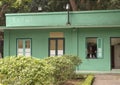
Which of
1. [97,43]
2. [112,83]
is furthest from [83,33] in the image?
[112,83]

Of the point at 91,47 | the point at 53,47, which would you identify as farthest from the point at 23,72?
the point at 53,47

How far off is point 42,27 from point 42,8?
36.6 feet

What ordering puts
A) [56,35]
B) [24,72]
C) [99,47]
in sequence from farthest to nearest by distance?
[56,35], [99,47], [24,72]

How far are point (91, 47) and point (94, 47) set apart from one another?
222 mm

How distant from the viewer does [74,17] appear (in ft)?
81.8

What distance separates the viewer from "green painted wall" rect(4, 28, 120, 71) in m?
24.0

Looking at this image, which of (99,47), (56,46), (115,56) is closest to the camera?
(99,47)

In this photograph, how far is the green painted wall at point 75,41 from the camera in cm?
2400

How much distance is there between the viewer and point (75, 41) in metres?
24.5

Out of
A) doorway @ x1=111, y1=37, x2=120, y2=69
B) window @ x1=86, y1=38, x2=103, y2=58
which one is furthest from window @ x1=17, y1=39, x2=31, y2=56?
doorway @ x1=111, y1=37, x2=120, y2=69

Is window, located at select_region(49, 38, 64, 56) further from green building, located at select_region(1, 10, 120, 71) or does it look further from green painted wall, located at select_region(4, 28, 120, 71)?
green painted wall, located at select_region(4, 28, 120, 71)

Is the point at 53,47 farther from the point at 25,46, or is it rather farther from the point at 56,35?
the point at 25,46

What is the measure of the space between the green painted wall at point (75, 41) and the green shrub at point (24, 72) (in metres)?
15.1

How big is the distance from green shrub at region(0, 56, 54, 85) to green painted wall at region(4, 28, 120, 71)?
49.6ft
